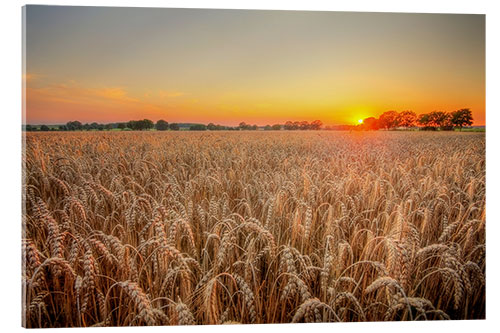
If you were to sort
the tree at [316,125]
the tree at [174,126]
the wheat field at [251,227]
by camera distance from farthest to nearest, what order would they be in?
the tree at [316,125] < the tree at [174,126] < the wheat field at [251,227]

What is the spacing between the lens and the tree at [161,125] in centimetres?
290

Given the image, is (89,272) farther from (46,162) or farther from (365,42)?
(365,42)

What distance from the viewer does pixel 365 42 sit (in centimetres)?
307

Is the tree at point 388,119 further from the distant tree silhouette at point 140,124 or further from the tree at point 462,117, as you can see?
the distant tree silhouette at point 140,124

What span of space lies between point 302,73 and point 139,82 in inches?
47.1

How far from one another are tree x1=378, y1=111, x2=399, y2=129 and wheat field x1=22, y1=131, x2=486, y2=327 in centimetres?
9

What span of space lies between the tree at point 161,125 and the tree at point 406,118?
5.85 ft

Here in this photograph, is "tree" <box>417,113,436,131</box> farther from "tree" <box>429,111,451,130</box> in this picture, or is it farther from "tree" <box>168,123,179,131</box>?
"tree" <box>168,123,179,131</box>

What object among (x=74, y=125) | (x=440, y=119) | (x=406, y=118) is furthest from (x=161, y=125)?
(x=440, y=119)

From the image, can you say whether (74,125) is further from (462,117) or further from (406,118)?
(462,117)

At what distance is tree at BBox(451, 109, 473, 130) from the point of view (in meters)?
3.16

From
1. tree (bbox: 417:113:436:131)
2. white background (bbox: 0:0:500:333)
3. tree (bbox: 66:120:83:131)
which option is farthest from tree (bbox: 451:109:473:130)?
tree (bbox: 66:120:83:131)
